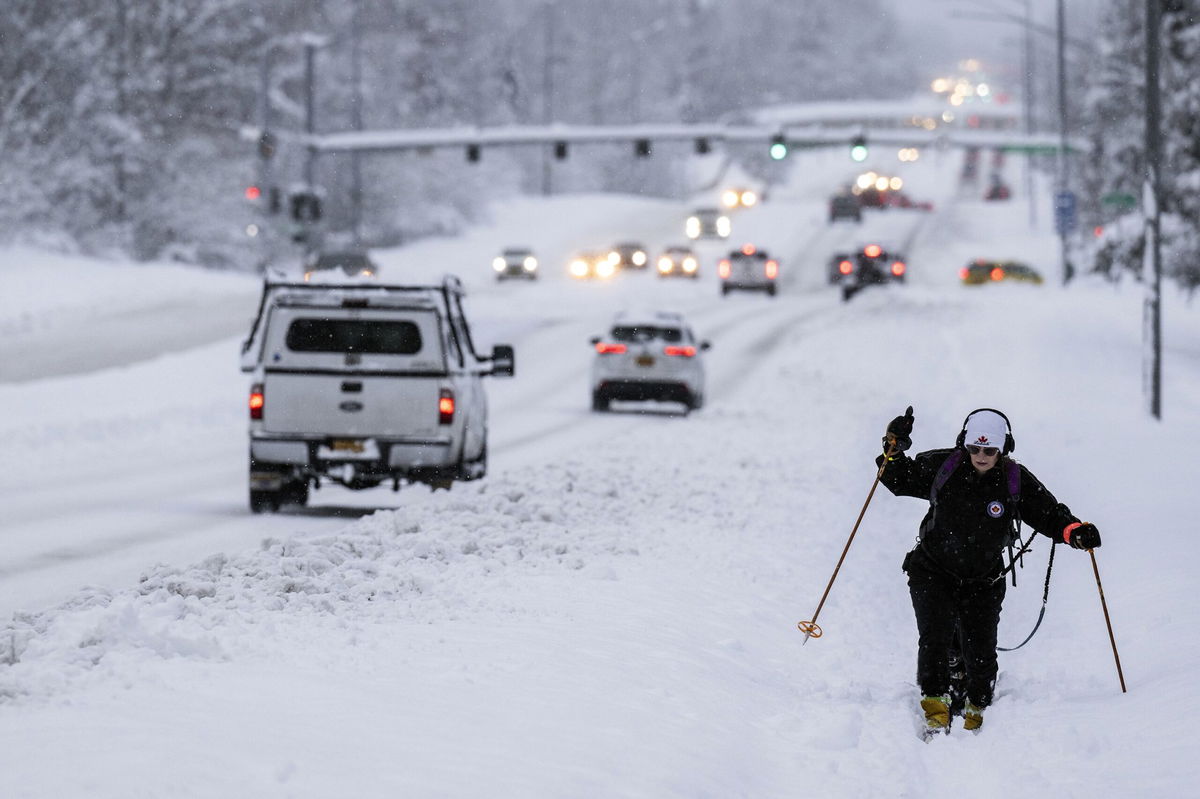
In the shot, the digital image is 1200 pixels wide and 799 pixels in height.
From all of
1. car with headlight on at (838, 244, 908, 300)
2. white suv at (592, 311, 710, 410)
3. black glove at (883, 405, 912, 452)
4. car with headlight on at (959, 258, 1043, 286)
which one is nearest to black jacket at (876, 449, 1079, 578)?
black glove at (883, 405, 912, 452)

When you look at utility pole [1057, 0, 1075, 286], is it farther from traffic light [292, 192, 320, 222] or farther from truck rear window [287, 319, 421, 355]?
truck rear window [287, 319, 421, 355]

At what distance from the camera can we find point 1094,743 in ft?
27.1

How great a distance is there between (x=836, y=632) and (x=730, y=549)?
274cm

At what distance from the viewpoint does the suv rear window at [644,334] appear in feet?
101

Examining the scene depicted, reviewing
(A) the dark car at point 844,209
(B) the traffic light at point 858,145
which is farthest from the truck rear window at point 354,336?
(A) the dark car at point 844,209

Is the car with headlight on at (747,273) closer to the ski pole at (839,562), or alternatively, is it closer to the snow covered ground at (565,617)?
the snow covered ground at (565,617)

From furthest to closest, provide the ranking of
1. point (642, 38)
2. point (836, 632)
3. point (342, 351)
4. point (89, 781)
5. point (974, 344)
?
point (642, 38) < point (974, 344) < point (342, 351) < point (836, 632) < point (89, 781)

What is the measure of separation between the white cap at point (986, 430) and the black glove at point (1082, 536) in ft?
1.85

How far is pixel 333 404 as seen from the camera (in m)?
16.3

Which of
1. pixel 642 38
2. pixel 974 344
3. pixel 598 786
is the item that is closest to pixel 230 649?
pixel 598 786

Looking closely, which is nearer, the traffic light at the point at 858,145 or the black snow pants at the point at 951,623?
the black snow pants at the point at 951,623

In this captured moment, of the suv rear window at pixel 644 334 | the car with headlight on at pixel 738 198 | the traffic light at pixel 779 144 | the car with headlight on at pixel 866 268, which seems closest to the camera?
the suv rear window at pixel 644 334

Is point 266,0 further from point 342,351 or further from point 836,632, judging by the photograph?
point 836,632

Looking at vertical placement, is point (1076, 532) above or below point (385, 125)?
below
